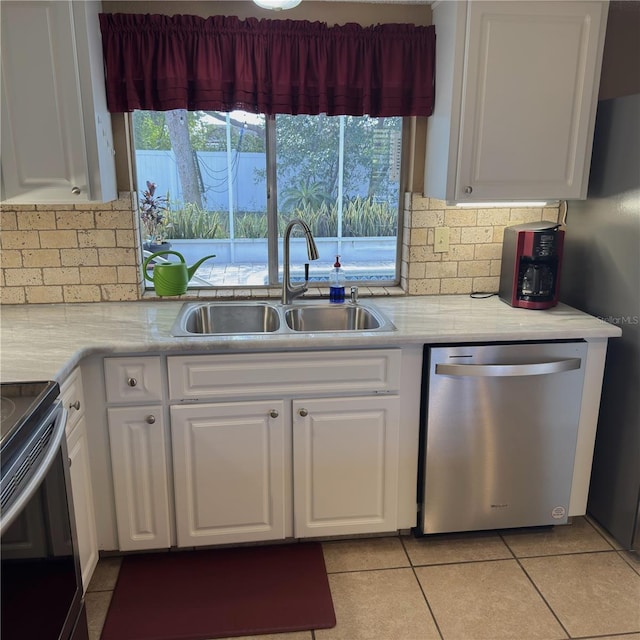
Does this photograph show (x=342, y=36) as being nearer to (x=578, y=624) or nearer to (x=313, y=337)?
(x=313, y=337)

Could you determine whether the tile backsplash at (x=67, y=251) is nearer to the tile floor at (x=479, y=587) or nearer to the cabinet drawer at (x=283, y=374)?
the cabinet drawer at (x=283, y=374)

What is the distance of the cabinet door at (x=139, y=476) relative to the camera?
213cm

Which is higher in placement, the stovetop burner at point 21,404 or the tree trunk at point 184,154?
the tree trunk at point 184,154

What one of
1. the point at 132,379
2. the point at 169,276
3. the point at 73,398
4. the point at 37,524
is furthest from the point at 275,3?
the point at 37,524

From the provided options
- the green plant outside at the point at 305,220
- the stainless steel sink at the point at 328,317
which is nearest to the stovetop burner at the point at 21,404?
the stainless steel sink at the point at 328,317

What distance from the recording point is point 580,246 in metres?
2.57

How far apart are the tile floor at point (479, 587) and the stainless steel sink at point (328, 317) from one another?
2.94ft

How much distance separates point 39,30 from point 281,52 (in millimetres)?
900

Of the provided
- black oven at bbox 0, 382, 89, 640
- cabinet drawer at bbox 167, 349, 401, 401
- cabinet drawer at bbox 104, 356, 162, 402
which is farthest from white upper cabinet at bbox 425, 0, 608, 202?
black oven at bbox 0, 382, 89, 640

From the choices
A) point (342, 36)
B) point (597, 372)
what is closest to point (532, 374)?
point (597, 372)

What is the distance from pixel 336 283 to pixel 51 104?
53.9 inches

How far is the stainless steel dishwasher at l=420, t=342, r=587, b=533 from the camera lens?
2229mm

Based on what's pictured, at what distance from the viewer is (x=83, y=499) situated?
80.7 inches

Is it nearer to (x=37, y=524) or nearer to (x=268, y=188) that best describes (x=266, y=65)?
(x=268, y=188)
